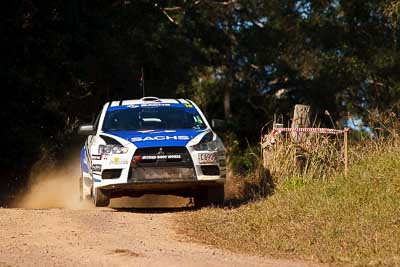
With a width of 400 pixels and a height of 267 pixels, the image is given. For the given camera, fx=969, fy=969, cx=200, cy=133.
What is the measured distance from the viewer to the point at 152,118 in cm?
1510

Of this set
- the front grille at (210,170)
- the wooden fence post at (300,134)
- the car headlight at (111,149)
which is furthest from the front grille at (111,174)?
the wooden fence post at (300,134)

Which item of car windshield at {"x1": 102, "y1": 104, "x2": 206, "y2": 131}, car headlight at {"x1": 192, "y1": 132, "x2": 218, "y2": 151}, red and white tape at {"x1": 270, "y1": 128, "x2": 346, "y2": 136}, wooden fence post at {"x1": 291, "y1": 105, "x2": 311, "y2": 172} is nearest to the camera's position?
car headlight at {"x1": 192, "y1": 132, "x2": 218, "y2": 151}

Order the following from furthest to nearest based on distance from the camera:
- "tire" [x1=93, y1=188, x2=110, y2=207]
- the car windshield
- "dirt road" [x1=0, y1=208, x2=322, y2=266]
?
1. the car windshield
2. "tire" [x1=93, y1=188, x2=110, y2=207]
3. "dirt road" [x1=0, y1=208, x2=322, y2=266]

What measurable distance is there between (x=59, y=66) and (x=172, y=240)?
46.2 feet

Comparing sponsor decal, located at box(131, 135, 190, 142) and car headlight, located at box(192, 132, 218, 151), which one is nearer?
sponsor decal, located at box(131, 135, 190, 142)

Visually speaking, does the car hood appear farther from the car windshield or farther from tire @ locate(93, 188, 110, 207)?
tire @ locate(93, 188, 110, 207)

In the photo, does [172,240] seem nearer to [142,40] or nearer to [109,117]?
[109,117]

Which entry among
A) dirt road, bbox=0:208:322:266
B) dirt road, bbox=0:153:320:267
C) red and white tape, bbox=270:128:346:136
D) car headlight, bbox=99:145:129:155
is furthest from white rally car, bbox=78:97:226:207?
red and white tape, bbox=270:128:346:136

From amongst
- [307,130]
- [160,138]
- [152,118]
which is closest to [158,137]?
[160,138]

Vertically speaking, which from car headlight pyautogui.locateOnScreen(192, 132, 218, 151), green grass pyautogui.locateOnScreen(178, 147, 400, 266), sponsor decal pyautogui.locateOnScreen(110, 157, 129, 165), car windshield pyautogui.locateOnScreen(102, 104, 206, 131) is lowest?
green grass pyautogui.locateOnScreen(178, 147, 400, 266)

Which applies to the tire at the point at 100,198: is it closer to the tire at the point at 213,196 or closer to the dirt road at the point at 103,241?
the dirt road at the point at 103,241

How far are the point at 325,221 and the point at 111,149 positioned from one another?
3.84m

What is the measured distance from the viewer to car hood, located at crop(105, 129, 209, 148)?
13.7m

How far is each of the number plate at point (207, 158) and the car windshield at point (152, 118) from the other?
106 cm
